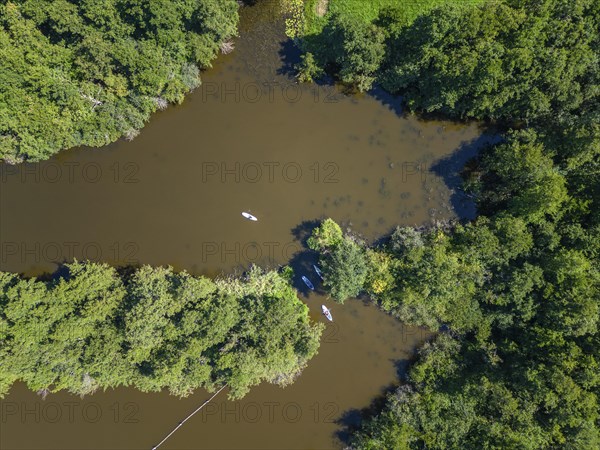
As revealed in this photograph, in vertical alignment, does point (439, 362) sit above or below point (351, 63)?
below

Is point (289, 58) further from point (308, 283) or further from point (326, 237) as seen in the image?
point (308, 283)

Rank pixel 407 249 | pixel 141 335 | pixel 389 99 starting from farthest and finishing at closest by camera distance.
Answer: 1. pixel 389 99
2. pixel 407 249
3. pixel 141 335

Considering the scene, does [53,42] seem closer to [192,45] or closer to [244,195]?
[192,45]

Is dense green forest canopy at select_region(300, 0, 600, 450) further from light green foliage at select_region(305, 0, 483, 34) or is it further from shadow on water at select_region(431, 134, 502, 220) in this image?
light green foliage at select_region(305, 0, 483, 34)

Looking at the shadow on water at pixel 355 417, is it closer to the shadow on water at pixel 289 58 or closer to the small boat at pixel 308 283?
the small boat at pixel 308 283

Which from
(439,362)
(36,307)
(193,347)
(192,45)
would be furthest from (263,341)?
(192,45)

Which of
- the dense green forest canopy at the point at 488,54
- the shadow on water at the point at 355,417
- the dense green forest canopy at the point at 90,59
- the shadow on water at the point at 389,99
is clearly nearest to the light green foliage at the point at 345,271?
the shadow on water at the point at 355,417

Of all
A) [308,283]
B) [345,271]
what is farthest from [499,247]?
[308,283]
